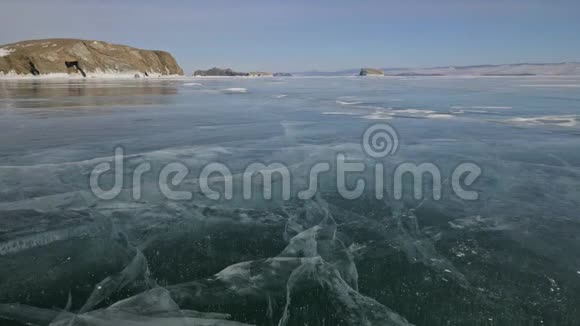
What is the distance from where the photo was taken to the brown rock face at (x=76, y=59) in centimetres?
7356

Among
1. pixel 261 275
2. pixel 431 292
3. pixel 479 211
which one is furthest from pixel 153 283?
pixel 479 211

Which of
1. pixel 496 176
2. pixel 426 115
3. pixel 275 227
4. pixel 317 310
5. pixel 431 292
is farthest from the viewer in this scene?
pixel 426 115

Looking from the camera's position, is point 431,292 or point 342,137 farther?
point 342,137

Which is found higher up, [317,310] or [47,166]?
[47,166]

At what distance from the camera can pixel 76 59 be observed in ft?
271

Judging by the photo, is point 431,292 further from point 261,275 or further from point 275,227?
point 275,227

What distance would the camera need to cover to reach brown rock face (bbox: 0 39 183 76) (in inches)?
2896

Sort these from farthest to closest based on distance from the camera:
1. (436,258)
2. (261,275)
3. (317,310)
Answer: (436,258), (261,275), (317,310)

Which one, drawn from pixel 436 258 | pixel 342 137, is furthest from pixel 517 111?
pixel 436 258

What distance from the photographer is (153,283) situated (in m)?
3.14

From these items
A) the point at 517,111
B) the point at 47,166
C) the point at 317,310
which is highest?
the point at 517,111

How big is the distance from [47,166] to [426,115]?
11.9m

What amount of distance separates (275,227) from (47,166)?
15.1 feet

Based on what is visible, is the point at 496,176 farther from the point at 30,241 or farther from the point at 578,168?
the point at 30,241
